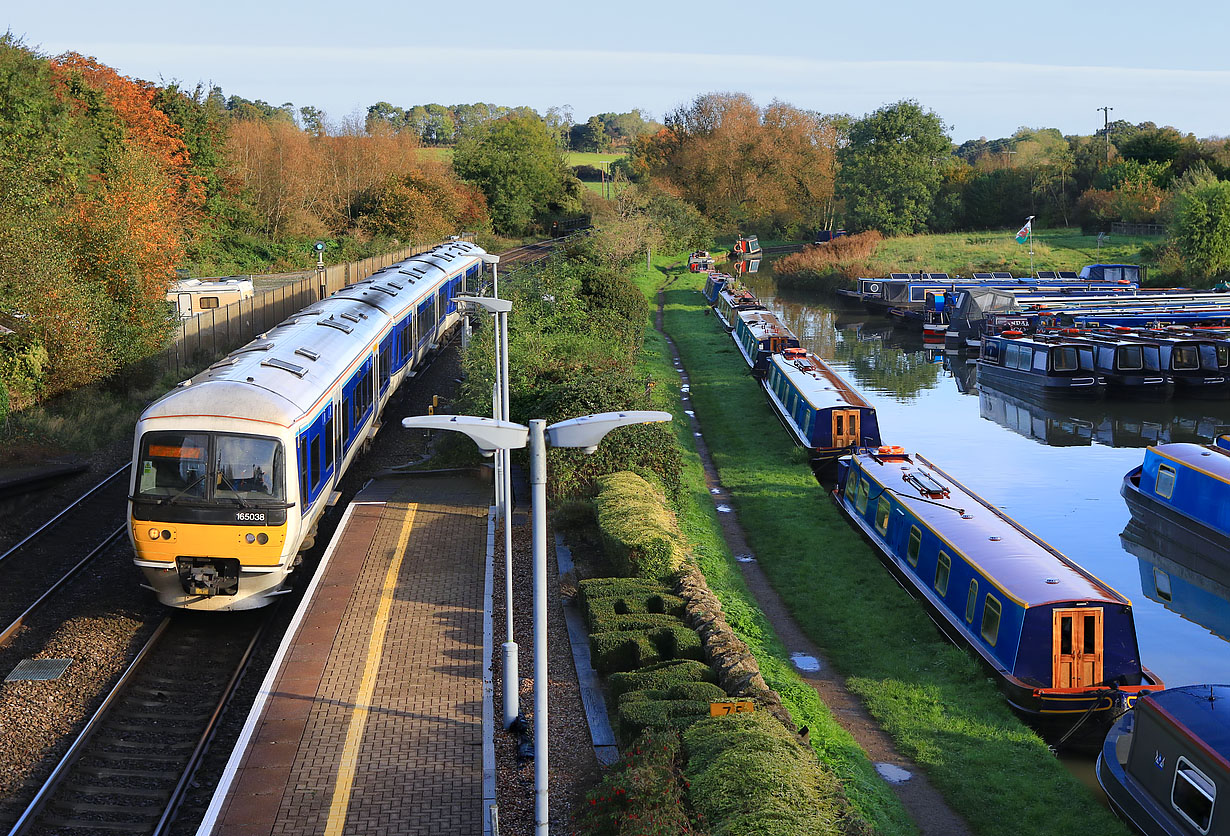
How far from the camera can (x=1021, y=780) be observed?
12812 mm

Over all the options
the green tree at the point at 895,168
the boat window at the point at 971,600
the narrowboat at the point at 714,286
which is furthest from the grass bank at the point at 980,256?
the boat window at the point at 971,600

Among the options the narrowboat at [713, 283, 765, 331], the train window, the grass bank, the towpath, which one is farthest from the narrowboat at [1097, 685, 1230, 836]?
the grass bank

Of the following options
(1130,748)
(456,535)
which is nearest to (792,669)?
(1130,748)

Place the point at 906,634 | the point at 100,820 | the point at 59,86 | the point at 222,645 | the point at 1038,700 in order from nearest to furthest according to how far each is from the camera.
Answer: the point at 100,820 → the point at 1038,700 → the point at 222,645 → the point at 906,634 → the point at 59,86

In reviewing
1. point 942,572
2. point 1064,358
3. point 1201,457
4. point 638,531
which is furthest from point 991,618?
point 1064,358

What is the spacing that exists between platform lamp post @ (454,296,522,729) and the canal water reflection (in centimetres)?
1123

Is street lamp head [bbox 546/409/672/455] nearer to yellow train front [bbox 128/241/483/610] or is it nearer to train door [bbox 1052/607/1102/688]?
yellow train front [bbox 128/241/483/610]

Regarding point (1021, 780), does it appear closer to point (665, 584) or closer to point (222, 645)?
point (665, 584)

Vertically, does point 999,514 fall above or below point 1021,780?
above

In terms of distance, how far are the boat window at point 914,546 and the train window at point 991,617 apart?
3.05 metres

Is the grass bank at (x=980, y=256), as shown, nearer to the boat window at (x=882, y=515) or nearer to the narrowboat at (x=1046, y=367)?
the narrowboat at (x=1046, y=367)

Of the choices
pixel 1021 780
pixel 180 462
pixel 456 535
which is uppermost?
pixel 180 462

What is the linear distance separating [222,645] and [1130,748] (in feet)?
41.2

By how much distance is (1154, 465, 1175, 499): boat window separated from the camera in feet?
82.4
